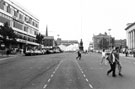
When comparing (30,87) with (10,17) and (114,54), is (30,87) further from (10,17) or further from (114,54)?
(10,17)

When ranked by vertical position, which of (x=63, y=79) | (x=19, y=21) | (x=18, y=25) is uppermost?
(x=19, y=21)

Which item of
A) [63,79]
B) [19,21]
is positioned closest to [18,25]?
[19,21]

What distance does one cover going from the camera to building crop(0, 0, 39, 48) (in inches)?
2768

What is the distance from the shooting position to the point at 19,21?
3295 inches

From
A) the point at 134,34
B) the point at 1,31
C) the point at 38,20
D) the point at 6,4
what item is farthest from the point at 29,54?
the point at 134,34

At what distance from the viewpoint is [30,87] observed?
1092 centimetres

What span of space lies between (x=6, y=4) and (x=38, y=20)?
44944 millimetres

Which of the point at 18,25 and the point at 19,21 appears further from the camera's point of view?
the point at 19,21

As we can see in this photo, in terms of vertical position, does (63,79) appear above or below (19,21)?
below

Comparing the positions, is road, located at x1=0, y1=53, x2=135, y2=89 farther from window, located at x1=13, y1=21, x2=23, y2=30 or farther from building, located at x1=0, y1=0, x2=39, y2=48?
window, located at x1=13, y1=21, x2=23, y2=30

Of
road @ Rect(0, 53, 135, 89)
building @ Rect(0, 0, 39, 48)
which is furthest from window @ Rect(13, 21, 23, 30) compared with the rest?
road @ Rect(0, 53, 135, 89)

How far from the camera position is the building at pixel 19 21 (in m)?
70.3

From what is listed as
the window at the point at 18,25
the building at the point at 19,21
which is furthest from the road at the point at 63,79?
the window at the point at 18,25

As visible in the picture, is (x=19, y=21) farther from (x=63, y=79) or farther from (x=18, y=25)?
(x=63, y=79)
